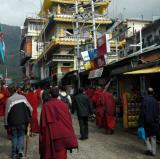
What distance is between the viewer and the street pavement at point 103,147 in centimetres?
1027

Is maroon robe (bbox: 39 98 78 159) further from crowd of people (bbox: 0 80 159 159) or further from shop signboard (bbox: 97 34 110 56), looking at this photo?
shop signboard (bbox: 97 34 110 56)

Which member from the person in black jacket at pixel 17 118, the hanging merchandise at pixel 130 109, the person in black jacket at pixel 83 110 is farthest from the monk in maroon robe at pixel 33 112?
the person in black jacket at pixel 17 118

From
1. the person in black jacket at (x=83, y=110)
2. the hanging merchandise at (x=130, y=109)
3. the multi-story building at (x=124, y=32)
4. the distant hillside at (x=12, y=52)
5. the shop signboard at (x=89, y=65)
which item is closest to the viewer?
the person in black jacket at (x=83, y=110)

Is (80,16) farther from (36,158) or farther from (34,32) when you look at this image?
(34,32)

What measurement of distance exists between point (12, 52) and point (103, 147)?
127 m

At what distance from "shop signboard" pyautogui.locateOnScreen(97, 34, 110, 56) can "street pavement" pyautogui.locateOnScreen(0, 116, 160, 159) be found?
9810 millimetres

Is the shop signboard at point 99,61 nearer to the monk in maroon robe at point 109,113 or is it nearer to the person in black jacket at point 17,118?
the monk in maroon robe at point 109,113

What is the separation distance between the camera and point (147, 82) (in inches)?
641

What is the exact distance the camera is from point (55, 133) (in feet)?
22.2

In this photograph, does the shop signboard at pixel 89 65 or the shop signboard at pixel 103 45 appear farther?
the shop signboard at pixel 89 65

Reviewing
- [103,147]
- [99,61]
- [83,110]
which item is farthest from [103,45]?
[103,147]

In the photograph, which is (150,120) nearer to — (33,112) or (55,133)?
(55,133)

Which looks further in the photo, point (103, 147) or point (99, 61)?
point (99, 61)

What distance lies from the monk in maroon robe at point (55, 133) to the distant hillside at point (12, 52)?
105 meters
